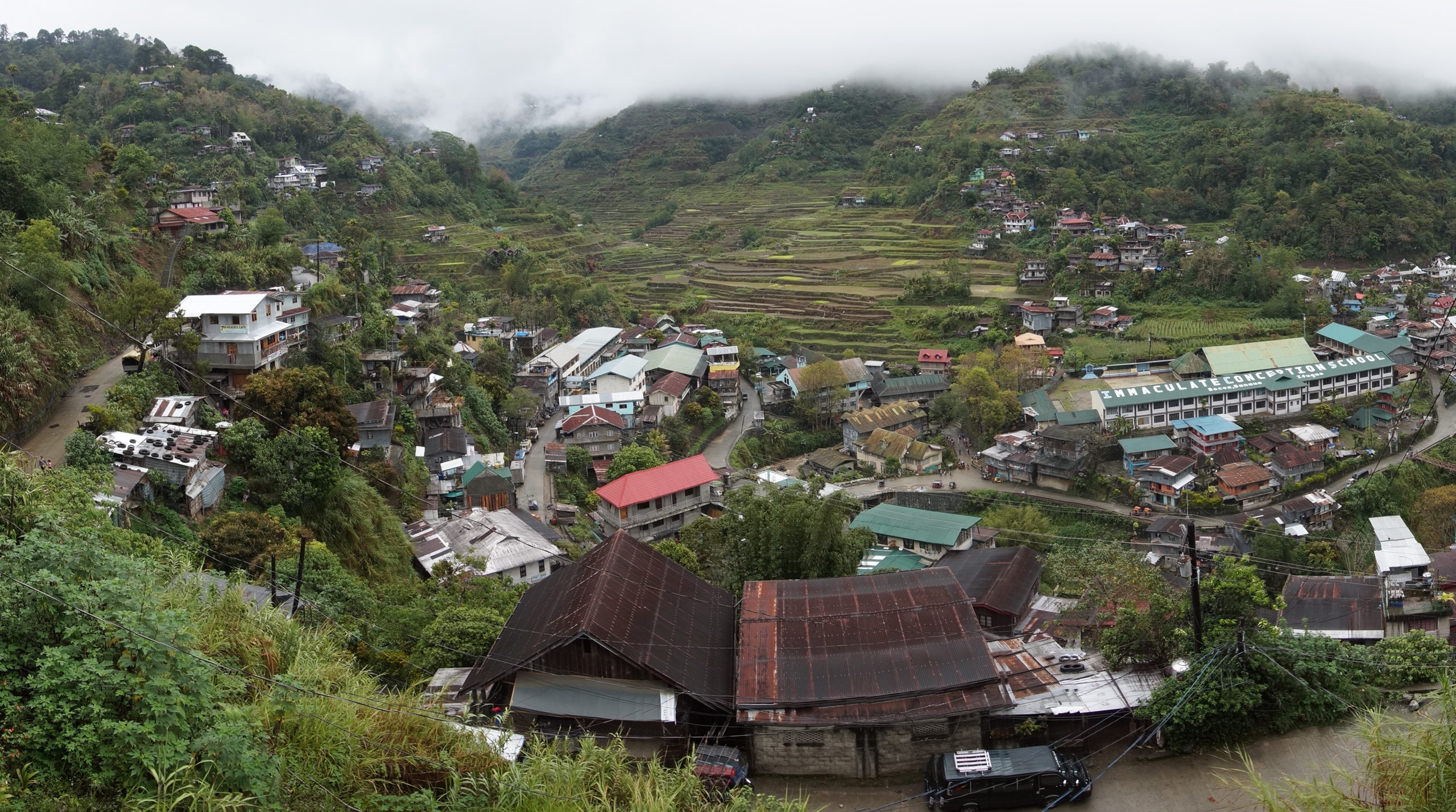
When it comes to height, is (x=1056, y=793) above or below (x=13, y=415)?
below

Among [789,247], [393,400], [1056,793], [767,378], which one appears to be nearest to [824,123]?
[789,247]

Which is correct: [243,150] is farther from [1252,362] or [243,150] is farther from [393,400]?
[1252,362]

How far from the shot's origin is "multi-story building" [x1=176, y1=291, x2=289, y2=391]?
14969 millimetres

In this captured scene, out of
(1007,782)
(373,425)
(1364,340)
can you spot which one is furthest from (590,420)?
(1364,340)

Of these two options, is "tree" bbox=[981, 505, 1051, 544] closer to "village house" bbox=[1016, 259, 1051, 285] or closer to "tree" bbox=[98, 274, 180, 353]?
"village house" bbox=[1016, 259, 1051, 285]

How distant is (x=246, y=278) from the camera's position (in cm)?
1886

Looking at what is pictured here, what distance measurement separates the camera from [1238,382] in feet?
87.9

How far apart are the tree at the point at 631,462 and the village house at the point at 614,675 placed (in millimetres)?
12949

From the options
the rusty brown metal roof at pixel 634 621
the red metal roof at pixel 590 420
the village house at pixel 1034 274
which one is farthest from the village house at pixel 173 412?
the village house at pixel 1034 274

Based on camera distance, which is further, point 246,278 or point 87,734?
point 246,278

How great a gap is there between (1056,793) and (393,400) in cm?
1615

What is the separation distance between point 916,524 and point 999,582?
682cm

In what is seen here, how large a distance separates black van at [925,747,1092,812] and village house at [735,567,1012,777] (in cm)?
48

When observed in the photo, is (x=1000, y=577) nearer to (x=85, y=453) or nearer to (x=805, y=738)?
(x=805, y=738)
